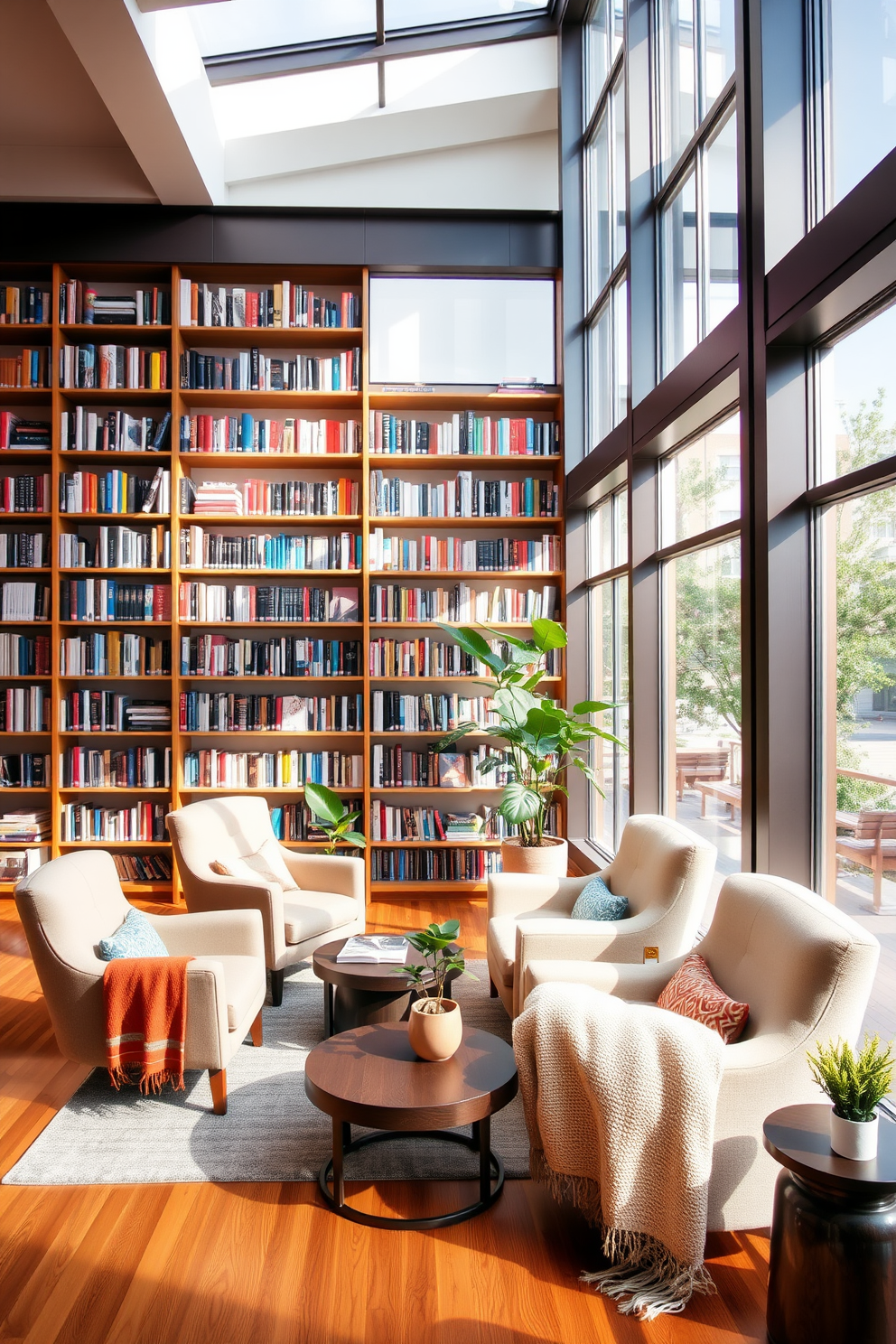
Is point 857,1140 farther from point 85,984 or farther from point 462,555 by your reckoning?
point 462,555

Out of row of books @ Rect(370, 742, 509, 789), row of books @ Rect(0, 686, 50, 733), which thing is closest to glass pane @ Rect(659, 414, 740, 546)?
row of books @ Rect(370, 742, 509, 789)

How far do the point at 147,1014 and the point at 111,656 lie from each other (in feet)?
10.3

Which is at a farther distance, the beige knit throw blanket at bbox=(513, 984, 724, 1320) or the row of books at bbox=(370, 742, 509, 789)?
the row of books at bbox=(370, 742, 509, 789)

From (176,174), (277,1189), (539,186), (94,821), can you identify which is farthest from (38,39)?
(277,1189)

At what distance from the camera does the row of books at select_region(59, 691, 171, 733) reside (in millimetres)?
5328

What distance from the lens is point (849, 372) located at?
8.02 ft

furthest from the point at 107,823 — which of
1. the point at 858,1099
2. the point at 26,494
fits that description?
the point at 858,1099

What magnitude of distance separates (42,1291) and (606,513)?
168 inches

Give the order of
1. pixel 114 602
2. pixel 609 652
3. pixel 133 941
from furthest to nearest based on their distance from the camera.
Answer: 1. pixel 114 602
2. pixel 609 652
3. pixel 133 941

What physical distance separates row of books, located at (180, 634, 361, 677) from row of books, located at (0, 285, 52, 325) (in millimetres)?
2085

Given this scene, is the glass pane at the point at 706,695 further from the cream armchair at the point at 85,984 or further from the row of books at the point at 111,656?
the row of books at the point at 111,656

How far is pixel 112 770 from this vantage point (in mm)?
5336

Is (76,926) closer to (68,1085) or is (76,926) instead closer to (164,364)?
(68,1085)

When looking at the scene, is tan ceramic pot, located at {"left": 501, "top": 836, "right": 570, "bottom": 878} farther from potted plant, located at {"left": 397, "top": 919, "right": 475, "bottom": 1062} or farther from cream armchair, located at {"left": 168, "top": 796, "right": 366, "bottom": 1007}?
potted plant, located at {"left": 397, "top": 919, "right": 475, "bottom": 1062}
